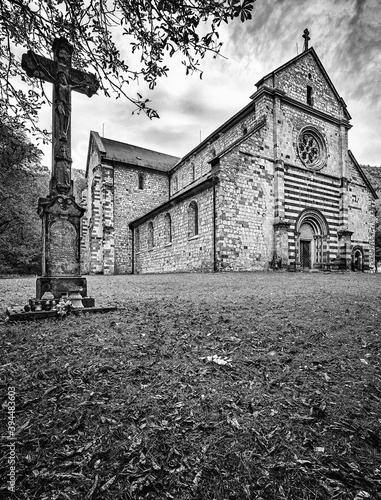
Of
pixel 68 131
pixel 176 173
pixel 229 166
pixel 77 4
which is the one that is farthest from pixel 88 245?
pixel 77 4

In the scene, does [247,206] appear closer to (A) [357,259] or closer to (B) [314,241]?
(B) [314,241]

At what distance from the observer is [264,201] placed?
1595 centimetres

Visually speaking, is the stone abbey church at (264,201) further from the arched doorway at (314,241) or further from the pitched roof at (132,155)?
the pitched roof at (132,155)

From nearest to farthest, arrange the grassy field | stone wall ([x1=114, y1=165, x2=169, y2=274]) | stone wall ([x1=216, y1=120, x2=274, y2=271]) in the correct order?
the grassy field < stone wall ([x1=216, y1=120, x2=274, y2=271]) < stone wall ([x1=114, y1=165, x2=169, y2=274])

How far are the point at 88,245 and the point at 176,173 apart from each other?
36.1 feet

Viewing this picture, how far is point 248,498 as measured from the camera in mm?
1577

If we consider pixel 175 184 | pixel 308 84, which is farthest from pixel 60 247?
pixel 175 184

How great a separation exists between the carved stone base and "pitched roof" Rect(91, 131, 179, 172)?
846 inches

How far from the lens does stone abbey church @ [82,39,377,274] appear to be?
15.1 meters

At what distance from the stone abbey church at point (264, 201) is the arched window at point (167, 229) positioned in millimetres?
92

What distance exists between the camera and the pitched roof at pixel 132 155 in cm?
2588

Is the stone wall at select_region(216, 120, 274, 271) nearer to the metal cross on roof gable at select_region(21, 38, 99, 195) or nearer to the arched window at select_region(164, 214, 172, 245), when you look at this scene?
the arched window at select_region(164, 214, 172, 245)

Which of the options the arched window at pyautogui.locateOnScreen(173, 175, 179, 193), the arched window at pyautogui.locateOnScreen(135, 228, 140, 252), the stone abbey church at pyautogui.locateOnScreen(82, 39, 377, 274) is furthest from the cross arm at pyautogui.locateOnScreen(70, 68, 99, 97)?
the arched window at pyautogui.locateOnScreen(173, 175, 179, 193)

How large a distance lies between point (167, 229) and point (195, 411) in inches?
721
